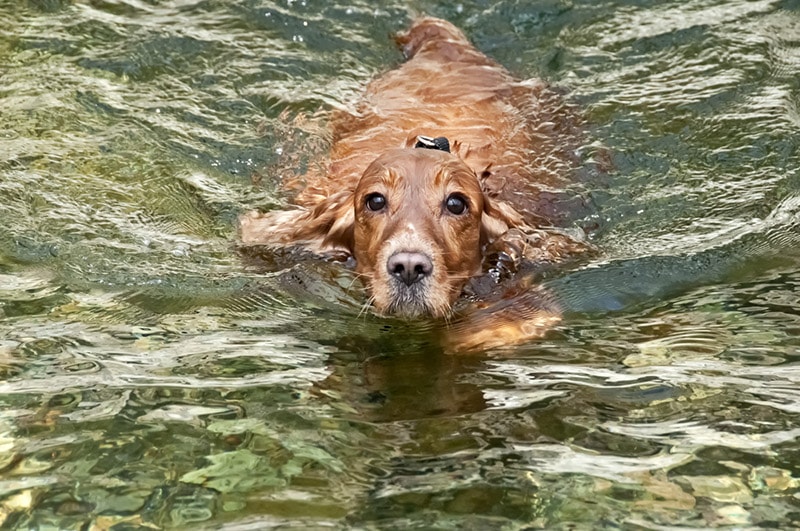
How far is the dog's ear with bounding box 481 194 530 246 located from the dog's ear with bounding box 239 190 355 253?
0.70 meters

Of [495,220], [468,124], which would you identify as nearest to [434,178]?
[495,220]

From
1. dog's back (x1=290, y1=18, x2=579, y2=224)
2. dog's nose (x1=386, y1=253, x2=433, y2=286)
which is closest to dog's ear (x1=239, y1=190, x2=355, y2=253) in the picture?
dog's back (x1=290, y1=18, x2=579, y2=224)

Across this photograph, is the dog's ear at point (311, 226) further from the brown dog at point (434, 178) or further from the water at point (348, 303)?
the water at point (348, 303)

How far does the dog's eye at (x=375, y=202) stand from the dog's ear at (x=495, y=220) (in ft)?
1.92

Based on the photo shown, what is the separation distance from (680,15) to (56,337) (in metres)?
5.72

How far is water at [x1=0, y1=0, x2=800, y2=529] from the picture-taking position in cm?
330

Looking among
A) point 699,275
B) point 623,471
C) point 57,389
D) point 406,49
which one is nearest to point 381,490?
point 623,471

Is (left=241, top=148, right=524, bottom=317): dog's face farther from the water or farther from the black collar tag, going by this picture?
the water

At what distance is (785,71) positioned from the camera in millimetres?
7398

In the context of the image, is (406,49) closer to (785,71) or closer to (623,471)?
(785,71)

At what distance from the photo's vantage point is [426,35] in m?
7.80

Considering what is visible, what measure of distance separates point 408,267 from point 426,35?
3557mm

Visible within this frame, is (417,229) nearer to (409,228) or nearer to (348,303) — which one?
(409,228)

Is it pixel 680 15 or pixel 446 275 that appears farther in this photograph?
pixel 680 15
